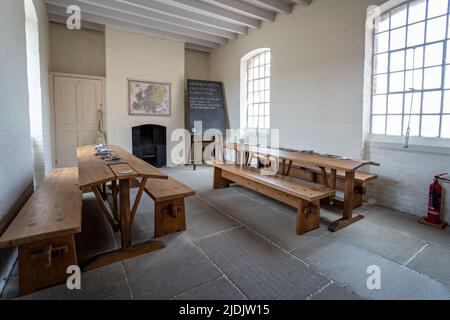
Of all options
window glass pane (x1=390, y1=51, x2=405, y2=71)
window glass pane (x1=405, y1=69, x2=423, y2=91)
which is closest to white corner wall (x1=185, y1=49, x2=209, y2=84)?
window glass pane (x1=390, y1=51, x2=405, y2=71)

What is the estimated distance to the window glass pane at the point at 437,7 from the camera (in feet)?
9.40

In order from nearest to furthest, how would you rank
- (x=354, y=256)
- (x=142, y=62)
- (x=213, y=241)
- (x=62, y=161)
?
(x=354, y=256), (x=213, y=241), (x=62, y=161), (x=142, y=62)

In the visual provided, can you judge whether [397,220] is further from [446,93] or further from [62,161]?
[62,161]

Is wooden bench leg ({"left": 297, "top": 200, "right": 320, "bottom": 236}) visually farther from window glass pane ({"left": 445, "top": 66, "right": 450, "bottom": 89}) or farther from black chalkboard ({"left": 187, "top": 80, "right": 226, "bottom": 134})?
black chalkboard ({"left": 187, "top": 80, "right": 226, "bottom": 134})

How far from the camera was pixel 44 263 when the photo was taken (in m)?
1.67

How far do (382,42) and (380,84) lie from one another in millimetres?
555

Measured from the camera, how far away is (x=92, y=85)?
552 centimetres

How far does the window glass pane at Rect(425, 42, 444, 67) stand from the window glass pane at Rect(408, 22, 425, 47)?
5.4 inches

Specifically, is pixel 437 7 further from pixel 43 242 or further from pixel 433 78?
pixel 43 242

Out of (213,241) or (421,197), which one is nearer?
(213,241)

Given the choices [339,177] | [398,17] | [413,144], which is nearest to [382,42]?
[398,17]

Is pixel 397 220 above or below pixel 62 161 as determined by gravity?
below

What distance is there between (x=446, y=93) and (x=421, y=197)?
123 cm
